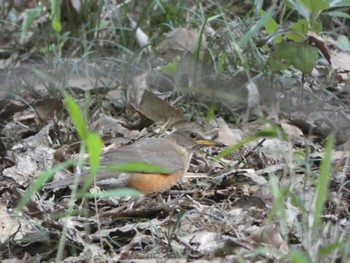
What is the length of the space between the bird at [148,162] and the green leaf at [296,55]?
0.92 m

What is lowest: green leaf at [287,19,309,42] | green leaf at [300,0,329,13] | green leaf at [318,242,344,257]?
green leaf at [287,19,309,42]

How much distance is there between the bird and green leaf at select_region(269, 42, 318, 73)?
922 millimetres

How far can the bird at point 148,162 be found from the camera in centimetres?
633

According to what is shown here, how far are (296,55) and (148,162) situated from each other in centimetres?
158

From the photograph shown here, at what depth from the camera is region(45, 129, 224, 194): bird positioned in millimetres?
6328

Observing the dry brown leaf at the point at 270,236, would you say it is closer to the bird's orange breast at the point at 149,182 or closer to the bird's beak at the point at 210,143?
the bird's orange breast at the point at 149,182

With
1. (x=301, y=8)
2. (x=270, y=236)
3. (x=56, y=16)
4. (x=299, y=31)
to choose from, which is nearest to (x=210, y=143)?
(x=299, y=31)

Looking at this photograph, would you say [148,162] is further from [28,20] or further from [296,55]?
[28,20]

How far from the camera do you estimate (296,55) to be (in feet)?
24.1

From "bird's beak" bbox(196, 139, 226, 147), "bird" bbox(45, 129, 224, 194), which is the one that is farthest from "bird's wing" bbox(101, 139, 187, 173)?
"bird's beak" bbox(196, 139, 226, 147)

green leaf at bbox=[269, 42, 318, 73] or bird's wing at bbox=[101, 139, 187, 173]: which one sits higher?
green leaf at bbox=[269, 42, 318, 73]

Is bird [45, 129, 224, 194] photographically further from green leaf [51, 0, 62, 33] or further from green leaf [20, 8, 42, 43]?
green leaf [20, 8, 42, 43]

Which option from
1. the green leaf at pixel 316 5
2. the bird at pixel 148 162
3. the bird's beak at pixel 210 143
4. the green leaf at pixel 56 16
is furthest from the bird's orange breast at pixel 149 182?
the green leaf at pixel 56 16

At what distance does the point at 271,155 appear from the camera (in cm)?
709
